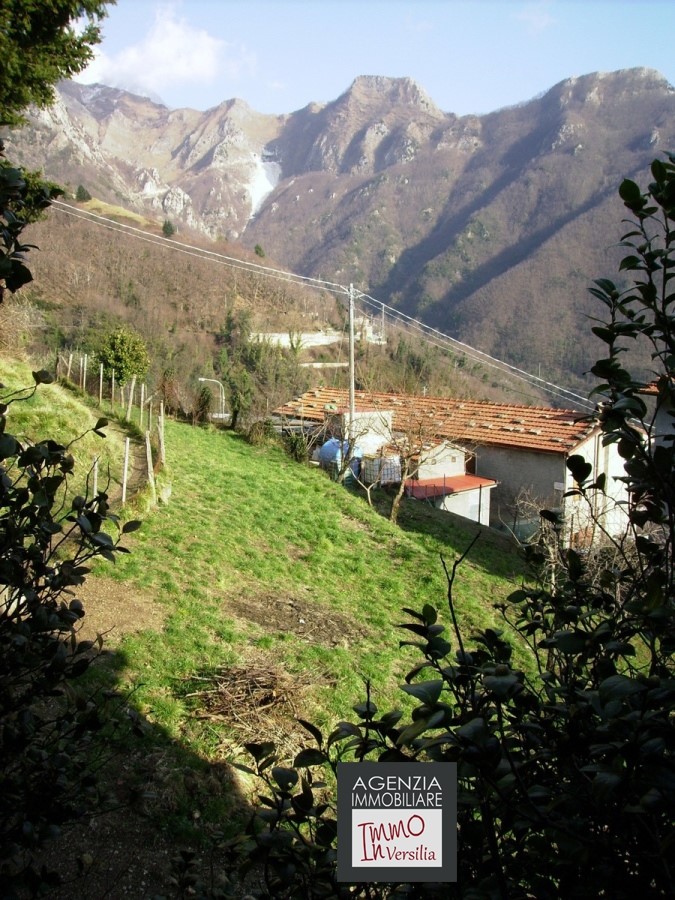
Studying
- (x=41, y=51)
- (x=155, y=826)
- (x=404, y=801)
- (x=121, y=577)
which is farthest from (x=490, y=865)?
(x=41, y=51)

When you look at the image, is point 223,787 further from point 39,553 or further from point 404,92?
point 404,92

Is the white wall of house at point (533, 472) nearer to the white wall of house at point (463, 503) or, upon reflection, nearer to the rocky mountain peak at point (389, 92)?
the white wall of house at point (463, 503)

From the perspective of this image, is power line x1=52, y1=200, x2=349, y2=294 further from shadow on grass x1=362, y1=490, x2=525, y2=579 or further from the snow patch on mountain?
the snow patch on mountain

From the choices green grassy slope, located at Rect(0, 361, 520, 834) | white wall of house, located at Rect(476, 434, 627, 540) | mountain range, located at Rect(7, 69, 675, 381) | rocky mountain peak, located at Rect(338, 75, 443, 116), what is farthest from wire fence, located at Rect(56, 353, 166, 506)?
rocky mountain peak, located at Rect(338, 75, 443, 116)

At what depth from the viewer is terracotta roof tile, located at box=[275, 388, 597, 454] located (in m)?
15.6

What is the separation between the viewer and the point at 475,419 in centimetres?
1802

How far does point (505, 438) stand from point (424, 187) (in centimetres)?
8586

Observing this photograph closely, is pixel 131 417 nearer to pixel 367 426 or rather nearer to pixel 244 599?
pixel 367 426

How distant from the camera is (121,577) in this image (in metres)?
6.69

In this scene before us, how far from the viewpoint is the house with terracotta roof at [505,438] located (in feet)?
50.2

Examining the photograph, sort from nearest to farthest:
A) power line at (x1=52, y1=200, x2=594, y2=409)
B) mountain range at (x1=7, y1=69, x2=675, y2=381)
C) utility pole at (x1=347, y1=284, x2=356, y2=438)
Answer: utility pole at (x1=347, y1=284, x2=356, y2=438) → power line at (x1=52, y1=200, x2=594, y2=409) → mountain range at (x1=7, y1=69, x2=675, y2=381)

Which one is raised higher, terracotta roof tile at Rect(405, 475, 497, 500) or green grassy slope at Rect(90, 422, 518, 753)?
terracotta roof tile at Rect(405, 475, 497, 500)

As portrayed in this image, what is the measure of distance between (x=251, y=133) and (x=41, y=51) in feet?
486

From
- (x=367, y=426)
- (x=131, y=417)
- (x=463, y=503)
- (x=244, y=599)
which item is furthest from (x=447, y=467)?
(x=244, y=599)
